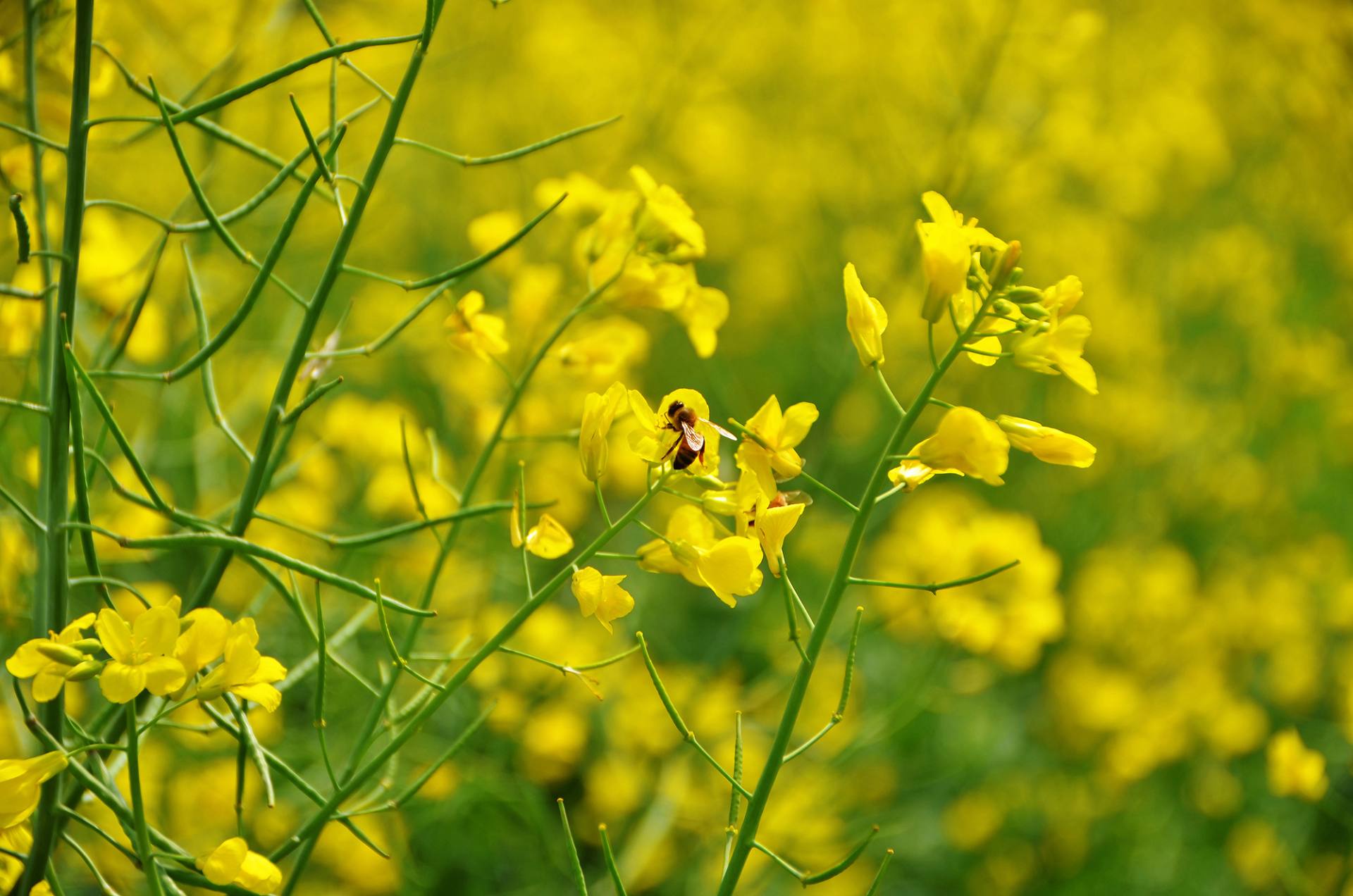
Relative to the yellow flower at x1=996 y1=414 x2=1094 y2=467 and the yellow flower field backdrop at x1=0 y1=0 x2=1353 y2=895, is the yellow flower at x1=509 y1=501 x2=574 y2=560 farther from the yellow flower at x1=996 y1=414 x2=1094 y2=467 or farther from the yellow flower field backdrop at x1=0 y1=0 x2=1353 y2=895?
the yellow flower at x1=996 y1=414 x2=1094 y2=467

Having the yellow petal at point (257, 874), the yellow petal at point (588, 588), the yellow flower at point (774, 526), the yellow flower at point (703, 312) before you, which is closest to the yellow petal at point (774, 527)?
the yellow flower at point (774, 526)

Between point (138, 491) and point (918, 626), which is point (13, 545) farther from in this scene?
point (918, 626)

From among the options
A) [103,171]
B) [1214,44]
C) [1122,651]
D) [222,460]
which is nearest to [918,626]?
[1122,651]

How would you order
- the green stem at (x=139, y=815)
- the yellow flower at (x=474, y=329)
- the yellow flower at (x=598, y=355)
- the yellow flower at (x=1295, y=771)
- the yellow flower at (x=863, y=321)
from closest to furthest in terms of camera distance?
the green stem at (x=139, y=815), the yellow flower at (x=863, y=321), the yellow flower at (x=474, y=329), the yellow flower at (x=598, y=355), the yellow flower at (x=1295, y=771)

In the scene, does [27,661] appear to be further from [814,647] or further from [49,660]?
[814,647]

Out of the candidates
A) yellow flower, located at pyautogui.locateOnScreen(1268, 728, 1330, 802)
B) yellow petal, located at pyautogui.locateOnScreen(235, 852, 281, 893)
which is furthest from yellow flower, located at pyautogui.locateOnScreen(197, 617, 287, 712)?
yellow flower, located at pyautogui.locateOnScreen(1268, 728, 1330, 802)

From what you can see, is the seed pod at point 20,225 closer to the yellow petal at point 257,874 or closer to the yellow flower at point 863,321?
the yellow petal at point 257,874
